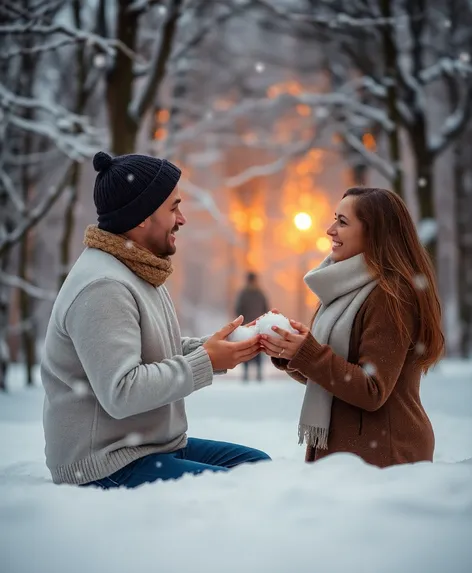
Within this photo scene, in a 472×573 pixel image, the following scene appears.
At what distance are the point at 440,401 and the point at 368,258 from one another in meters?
6.36

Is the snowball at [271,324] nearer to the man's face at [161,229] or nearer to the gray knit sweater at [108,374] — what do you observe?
the gray knit sweater at [108,374]

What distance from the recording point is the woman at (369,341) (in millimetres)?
3184

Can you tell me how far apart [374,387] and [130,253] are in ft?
3.84

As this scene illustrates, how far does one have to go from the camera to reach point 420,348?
3314mm

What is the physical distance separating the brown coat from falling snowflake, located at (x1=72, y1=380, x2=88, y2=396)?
0.86 metres

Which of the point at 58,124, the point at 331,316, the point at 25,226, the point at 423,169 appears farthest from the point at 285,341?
the point at 423,169

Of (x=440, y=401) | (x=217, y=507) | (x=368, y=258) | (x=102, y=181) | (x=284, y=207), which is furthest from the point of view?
(x=284, y=207)

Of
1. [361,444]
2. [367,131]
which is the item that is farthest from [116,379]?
[367,131]

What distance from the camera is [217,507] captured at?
8.05 feet

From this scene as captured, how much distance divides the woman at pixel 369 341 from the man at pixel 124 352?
34 centimetres

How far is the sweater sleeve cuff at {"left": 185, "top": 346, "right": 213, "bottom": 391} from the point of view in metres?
2.96

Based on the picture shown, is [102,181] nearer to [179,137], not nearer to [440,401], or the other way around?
[440,401]

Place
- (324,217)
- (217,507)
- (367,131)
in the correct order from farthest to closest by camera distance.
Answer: (324,217), (367,131), (217,507)

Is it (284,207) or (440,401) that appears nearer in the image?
(440,401)
